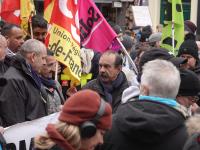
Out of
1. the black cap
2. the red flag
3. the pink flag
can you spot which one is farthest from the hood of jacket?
the red flag

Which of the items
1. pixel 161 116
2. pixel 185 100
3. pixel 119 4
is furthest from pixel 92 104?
pixel 119 4

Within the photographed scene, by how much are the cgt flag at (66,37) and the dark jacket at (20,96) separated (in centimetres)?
124

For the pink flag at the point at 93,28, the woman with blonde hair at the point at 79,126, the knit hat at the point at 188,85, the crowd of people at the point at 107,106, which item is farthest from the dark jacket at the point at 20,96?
the woman with blonde hair at the point at 79,126

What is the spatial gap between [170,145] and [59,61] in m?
3.48

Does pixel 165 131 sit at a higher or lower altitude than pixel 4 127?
higher

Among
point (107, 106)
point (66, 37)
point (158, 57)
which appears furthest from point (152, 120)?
point (66, 37)

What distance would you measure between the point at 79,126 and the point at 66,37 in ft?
13.7

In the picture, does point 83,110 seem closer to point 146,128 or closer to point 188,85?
point 146,128

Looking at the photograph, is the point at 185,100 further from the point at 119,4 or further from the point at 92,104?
the point at 119,4

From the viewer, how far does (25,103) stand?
565cm

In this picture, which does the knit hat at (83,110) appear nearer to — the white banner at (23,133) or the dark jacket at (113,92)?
the white banner at (23,133)

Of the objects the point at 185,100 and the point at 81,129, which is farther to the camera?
the point at 185,100

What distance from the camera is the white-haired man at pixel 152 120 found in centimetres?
358

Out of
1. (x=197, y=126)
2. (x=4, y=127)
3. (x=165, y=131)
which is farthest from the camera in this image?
(x=4, y=127)
